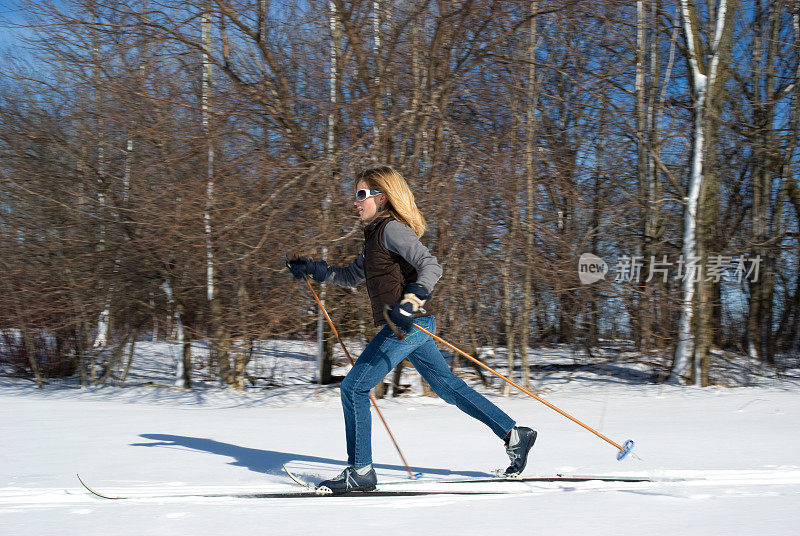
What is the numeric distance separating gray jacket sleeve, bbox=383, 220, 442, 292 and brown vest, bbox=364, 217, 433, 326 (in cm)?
4

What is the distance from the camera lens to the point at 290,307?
6422mm

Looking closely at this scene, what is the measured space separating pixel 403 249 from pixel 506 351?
16.2ft

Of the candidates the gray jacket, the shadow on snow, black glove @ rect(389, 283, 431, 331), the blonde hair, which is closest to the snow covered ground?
the shadow on snow

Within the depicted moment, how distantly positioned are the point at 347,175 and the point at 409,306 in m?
3.62

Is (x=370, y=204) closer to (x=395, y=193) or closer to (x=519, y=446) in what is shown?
(x=395, y=193)

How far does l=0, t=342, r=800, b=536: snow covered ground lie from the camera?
105 inches

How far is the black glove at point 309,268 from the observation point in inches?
144

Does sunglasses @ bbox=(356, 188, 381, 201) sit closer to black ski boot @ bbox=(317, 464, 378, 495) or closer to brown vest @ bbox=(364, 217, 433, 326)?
brown vest @ bbox=(364, 217, 433, 326)

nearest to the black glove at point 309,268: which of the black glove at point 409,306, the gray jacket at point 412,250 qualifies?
the gray jacket at point 412,250

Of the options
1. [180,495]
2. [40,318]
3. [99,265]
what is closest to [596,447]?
[180,495]

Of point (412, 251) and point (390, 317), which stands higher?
point (412, 251)

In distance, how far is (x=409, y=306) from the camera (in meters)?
2.89

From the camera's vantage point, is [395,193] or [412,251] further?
[395,193]

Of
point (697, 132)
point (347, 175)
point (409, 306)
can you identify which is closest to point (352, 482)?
point (409, 306)
